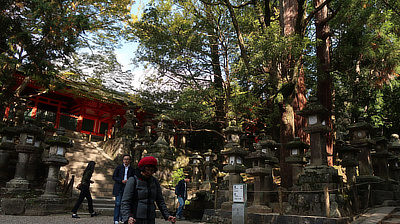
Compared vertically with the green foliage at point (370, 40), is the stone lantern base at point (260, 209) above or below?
below

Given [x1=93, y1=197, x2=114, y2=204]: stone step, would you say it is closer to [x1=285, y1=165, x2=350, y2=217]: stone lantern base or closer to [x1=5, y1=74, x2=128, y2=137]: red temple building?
[x1=285, y1=165, x2=350, y2=217]: stone lantern base

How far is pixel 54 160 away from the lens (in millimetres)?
8281

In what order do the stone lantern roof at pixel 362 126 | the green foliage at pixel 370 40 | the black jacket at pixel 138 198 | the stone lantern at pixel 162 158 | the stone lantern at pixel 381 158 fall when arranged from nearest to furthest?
the black jacket at pixel 138 198 → the green foliage at pixel 370 40 → the stone lantern roof at pixel 362 126 → the stone lantern at pixel 381 158 → the stone lantern at pixel 162 158

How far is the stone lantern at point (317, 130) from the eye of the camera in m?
7.34

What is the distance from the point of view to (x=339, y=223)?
591 cm

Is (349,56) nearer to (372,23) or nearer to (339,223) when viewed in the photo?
(372,23)

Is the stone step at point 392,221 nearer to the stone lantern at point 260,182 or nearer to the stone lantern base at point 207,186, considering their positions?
the stone lantern at point 260,182

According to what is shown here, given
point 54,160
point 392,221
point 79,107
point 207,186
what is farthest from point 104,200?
point 79,107

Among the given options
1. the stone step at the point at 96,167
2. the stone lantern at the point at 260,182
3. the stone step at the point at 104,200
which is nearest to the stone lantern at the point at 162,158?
the stone step at the point at 96,167

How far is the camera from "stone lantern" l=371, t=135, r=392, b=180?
34.2 feet

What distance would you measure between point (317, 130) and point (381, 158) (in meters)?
5.29

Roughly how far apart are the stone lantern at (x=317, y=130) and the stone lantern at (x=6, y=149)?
9732 millimetres

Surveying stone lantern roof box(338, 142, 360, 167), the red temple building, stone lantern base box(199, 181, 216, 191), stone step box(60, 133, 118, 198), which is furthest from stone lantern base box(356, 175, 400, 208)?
the red temple building

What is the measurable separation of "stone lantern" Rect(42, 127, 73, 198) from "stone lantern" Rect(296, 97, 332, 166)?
24.5ft
